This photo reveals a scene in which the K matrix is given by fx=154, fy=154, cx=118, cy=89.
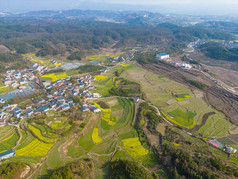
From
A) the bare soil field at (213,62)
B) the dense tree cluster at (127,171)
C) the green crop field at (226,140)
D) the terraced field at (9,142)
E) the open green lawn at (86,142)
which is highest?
the dense tree cluster at (127,171)

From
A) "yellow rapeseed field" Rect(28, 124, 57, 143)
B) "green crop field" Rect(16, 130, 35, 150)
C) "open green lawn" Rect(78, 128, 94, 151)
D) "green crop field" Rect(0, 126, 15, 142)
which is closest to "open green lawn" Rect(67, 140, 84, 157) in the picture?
"open green lawn" Rect(78, 128, 94, 151)

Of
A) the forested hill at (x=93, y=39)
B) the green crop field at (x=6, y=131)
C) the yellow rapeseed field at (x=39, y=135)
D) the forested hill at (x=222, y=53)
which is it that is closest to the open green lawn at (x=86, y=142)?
the yellow rapeseed field at (x=39, y=135)

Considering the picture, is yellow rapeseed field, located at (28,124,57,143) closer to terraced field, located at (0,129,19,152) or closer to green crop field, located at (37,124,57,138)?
green crop field, located at (37,124,57,138)

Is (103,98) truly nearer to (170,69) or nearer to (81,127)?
(81,127)

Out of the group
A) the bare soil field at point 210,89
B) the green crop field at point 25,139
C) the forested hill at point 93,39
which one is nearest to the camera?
the green crop field at point 25,139

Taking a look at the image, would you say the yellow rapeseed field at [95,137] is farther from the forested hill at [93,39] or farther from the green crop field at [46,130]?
the forested hill at [93,39]

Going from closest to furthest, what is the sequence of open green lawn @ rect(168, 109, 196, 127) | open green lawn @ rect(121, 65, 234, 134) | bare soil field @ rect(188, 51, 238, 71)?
open green lawn @ rect(121, 65, 234, 134), open green lawn @ rect(168, 109, 196, 127), bare soil field @ rect(188, 51, 238, 71)

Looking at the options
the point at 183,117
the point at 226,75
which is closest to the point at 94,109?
the point at 183,117

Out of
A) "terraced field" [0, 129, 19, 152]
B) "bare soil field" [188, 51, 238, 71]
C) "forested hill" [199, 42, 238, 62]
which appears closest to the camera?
"terraced field" [0, 129, 19, 152]

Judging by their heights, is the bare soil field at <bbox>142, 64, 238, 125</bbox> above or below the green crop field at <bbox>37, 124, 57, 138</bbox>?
below

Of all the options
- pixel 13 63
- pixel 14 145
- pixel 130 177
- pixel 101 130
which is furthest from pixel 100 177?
pixel 13 63
